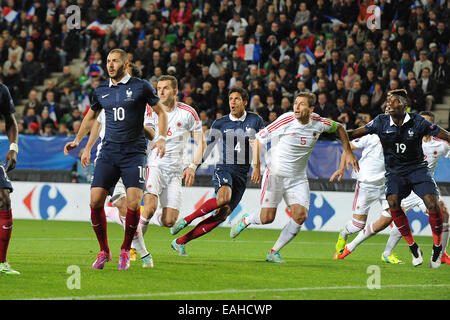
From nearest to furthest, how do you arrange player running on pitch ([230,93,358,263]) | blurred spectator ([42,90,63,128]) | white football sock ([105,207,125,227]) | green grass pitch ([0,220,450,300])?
green grass pitch ([0,220,450,300])
player running on pitch ([230,93,358,263])
white football sock ([105,207,125,227])
blurred spectator ([42,90,63,128])

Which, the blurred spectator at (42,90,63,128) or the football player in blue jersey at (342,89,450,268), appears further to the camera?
the blurred spectator at (42,90,63,128)

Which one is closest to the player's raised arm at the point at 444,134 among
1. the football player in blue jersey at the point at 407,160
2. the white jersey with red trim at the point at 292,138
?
the football player in blue jersey at the point at 407,160

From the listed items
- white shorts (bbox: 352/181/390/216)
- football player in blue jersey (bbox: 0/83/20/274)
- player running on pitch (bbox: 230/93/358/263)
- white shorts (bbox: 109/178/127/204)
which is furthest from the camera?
white shorts (bbox: 352/181/390/216)

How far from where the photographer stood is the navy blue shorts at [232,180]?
11.6m

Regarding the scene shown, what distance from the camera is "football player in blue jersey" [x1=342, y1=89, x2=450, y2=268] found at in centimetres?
1020

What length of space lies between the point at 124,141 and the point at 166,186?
7.41ft

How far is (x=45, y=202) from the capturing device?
18.7 meters

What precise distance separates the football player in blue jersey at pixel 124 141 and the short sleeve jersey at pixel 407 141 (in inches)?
118

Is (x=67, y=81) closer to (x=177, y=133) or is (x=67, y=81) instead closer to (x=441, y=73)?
(x=441, y=73)

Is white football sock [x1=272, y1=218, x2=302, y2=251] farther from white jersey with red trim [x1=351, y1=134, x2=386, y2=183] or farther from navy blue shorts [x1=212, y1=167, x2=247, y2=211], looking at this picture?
white jersey with red trim [x1=351, y1=134, x2=386, y2=183]

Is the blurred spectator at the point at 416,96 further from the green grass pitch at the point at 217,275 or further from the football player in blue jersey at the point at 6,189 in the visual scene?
the football player in blue jersey at the point at 6,189

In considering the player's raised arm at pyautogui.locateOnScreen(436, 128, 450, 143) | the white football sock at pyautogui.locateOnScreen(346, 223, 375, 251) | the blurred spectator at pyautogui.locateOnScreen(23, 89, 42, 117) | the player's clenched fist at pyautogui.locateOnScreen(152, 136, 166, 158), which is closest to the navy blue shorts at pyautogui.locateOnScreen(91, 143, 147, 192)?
the player's clenched fist at pyautogui.locateOnScreen(152, 136, 166, 158)

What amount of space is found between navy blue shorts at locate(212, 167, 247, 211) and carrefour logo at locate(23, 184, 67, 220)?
773 cm

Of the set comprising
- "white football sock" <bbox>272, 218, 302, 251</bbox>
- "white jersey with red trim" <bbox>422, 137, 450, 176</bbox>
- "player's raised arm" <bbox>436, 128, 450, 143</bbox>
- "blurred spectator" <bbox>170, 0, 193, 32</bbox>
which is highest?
"blurred spectator" <bbox>170, 0, 193, 32</bbox>
